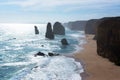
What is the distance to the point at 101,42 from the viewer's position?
5031 centimetres

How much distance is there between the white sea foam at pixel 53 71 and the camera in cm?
3562

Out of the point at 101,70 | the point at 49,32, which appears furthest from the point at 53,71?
the point at 49,32

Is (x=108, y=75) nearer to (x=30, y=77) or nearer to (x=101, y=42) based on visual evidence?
(x=30, y=77)

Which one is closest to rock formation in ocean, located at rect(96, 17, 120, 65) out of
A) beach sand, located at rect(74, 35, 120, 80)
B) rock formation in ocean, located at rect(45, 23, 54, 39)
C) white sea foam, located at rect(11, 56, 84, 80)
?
beach sand, located at rect(74, 35, 120, 80)

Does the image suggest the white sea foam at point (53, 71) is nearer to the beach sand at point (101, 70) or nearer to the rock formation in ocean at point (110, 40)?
the beach sand at point (101, 70)

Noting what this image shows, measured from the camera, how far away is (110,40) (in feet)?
148

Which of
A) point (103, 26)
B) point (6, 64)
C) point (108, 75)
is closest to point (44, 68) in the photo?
point (6, 64)

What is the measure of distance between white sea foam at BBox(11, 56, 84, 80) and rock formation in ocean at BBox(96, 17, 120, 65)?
650 centimetres

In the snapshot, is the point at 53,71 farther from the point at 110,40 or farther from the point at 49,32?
the point at 49,32

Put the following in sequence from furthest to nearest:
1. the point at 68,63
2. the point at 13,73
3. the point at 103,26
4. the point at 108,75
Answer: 1. the point at 103,26
2. the point at 68,63
3. the point at 13,73
4. the point at 108,75

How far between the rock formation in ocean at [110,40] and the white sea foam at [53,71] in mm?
6498

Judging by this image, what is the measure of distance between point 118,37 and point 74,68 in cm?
970

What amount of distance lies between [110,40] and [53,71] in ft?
43.9

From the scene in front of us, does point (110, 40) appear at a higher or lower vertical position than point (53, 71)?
higher
